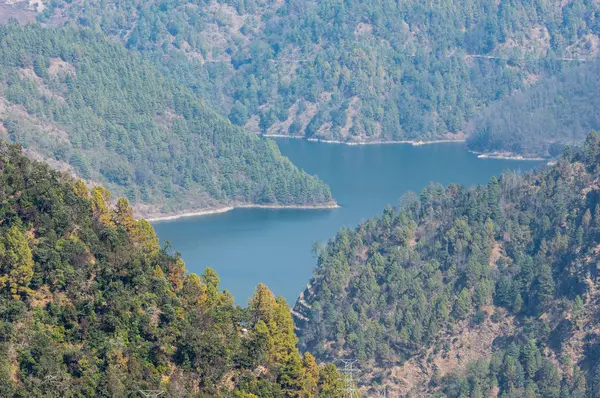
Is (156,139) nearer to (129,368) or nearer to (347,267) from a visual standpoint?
(347,267)

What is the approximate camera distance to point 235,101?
652 ft

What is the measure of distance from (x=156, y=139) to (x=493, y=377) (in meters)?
73.7

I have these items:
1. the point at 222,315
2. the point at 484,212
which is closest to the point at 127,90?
the point at 484,212

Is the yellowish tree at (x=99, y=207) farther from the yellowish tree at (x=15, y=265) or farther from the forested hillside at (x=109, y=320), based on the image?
the yellowish tree at (x=15, y=265)

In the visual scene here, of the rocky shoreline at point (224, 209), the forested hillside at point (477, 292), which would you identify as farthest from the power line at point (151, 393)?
the rocky shoreline at point (224, 209)

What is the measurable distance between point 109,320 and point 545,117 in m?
127

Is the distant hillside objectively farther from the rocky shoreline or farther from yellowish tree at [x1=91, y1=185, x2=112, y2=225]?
yellowish tree at [x1=91, y1=185, x2=112, y2=225]

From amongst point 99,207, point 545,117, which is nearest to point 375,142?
point 545,117

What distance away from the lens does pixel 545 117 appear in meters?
175

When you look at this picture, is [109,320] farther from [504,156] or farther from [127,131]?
[504,156]

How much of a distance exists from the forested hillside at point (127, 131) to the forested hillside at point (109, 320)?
233ft

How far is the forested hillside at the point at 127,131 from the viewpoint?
445ft

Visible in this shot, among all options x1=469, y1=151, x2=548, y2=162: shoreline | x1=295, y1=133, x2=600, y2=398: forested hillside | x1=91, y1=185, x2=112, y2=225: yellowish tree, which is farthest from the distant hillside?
x1=91, y1=185, x2=112, y2=225: yellowish tree

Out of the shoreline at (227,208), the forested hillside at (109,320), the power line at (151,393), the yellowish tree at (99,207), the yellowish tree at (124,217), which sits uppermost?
the yellowish tree at (99,207)
